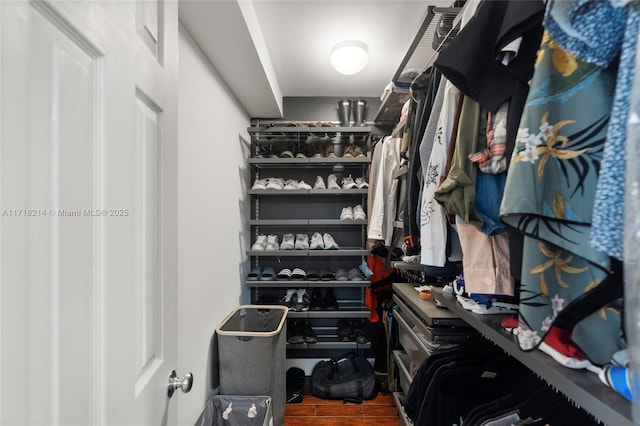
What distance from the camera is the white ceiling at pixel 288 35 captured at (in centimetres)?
136

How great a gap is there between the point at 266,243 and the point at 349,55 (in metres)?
1.48

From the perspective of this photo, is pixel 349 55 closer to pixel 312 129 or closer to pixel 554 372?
pixel 312 129

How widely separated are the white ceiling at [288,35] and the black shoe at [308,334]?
1825 mm

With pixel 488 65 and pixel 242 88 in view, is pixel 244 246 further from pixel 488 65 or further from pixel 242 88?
pixel 488 65

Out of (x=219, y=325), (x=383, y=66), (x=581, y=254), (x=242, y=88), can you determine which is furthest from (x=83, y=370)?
(x=383, y=66)

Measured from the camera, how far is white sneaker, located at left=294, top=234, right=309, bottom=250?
7.50 feet

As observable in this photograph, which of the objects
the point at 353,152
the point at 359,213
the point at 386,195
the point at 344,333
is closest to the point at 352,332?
the point at 344,333

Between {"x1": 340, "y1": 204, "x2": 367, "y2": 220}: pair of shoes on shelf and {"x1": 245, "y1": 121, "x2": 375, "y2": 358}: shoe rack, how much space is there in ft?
0.10

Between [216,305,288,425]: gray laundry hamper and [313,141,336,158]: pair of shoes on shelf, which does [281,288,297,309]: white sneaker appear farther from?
[313,141,336,158]: pair of shoes on shelf

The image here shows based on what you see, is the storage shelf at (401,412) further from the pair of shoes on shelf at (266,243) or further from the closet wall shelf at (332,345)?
the pair of shoes on shelf at (266,243)

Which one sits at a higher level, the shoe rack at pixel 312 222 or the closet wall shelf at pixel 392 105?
the closet wall shelf at pixel 392 105

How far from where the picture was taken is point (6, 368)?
321mm

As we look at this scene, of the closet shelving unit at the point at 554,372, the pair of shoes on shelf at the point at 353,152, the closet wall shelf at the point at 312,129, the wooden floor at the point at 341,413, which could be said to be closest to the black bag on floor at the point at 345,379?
the wooden floor at the point at 341,413

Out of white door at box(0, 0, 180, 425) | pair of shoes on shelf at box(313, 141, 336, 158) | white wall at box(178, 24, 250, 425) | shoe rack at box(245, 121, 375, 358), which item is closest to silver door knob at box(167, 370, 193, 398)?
white door at box(0, 0, 180, 425)
